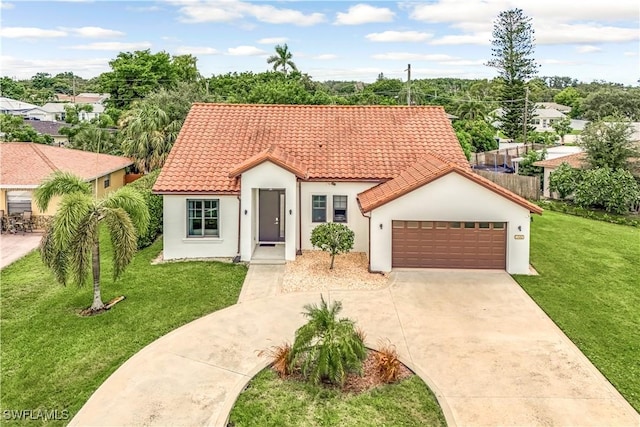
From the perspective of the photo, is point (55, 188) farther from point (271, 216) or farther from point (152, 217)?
point (271, 216)

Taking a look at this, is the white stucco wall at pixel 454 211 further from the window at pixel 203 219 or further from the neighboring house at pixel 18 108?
the neighboring house at pixel 18 108

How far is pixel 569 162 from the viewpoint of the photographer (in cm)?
3130

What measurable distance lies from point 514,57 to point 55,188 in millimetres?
51440

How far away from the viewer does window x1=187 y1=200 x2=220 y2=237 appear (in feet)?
58.3

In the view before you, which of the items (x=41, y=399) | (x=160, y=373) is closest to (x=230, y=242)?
(x=160, y=373)

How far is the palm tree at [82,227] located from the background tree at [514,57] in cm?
4788

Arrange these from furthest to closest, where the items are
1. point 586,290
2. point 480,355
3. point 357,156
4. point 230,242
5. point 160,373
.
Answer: point 357,156, point 230,242, point 586,290, point 480,355, point 160,373

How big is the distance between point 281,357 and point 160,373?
252 centimetres

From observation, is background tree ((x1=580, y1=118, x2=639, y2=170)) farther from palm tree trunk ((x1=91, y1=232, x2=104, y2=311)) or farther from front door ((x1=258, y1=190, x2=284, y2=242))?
palm tree trunk ((x1=91, y1=232, x2=104, y2=311))

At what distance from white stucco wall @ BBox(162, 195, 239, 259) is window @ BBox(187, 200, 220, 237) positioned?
160 mm

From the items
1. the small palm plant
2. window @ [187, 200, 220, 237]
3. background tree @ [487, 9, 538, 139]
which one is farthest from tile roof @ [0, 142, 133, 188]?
background tree @ [487, 9, 538, 139]

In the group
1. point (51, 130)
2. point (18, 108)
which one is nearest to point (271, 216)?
→ point (51, 130)

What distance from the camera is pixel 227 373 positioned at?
9.74 m

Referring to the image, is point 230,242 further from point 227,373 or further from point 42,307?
point 227,373
